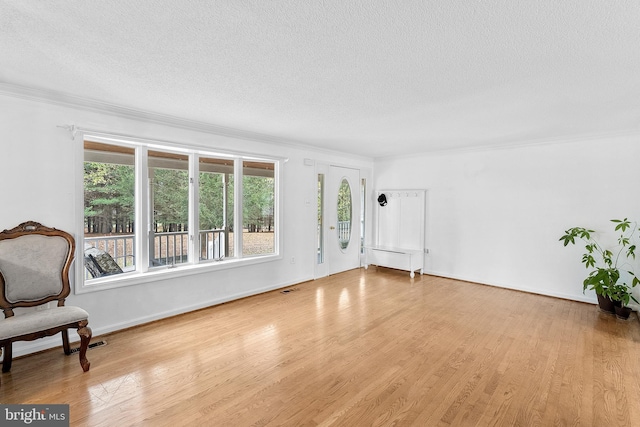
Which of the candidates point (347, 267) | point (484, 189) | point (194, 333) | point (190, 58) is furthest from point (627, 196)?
point (194, 333)

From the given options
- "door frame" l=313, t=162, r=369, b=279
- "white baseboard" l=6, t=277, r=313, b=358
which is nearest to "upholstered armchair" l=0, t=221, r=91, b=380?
"white baseboard" l=6, t=277, r=313, b=358

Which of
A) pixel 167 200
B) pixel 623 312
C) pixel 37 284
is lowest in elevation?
pixel 623 312

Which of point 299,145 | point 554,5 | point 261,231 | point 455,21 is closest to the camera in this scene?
point 554,5

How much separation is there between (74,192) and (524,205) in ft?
19.4

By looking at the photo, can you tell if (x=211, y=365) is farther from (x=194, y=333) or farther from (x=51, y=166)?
(x=51, y=166)

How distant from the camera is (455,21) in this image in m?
1.69

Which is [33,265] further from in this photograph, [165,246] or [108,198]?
[165,246]

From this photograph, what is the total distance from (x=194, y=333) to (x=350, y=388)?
1844 millimetres

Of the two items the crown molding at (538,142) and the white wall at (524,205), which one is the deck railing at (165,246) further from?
the crown molding at (538,142)

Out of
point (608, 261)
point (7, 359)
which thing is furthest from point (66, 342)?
point (608, 261)

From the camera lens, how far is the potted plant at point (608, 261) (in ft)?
12.6

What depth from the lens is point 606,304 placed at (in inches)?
156

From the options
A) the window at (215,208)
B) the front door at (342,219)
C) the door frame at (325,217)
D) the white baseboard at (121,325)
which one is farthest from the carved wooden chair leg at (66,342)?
the front door at (342,219)

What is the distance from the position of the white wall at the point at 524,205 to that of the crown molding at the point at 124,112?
3.05 metres
